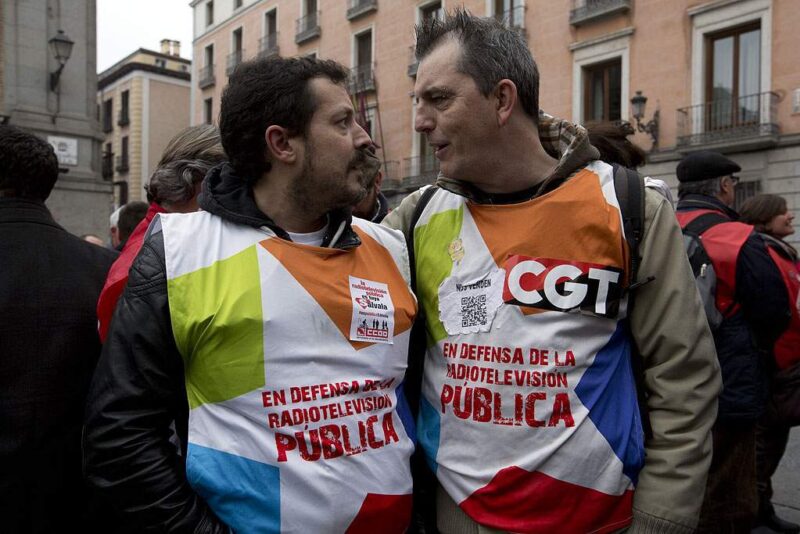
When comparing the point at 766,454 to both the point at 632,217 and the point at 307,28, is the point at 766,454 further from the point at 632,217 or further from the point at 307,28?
the point at 307,28

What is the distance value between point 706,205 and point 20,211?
117 inches

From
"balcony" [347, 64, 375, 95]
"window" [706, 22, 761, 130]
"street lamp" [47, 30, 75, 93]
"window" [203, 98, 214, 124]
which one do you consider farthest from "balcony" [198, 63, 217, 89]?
"window" [706, 22, 761, 130]

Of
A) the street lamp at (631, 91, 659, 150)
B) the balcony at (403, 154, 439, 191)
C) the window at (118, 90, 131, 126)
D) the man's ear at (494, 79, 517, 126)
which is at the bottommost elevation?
the man's ear at (494, 79, 517, 126)

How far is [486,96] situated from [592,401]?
0.81 metres

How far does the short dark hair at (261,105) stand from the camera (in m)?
1.81

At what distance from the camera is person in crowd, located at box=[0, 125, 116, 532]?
2.01m

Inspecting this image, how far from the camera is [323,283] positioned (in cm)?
171

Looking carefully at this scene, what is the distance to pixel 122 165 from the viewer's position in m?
36.2

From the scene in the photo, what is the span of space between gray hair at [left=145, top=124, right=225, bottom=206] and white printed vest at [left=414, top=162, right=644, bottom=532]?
3.26ft

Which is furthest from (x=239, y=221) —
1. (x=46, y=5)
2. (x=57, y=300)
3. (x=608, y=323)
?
(x=46, y=5)

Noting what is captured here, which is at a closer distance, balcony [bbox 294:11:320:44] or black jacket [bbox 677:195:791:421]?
black jacket [bbox 677:195:791:421]

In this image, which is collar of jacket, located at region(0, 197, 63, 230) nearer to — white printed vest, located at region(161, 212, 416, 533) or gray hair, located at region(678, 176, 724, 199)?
white printed vest, located at region(161, 212, 416, 533)

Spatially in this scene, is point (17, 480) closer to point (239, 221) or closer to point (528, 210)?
point (239, 221)

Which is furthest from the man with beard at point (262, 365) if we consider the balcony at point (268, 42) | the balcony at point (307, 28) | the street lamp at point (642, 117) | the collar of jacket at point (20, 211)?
the balcony at point (268, 42)
